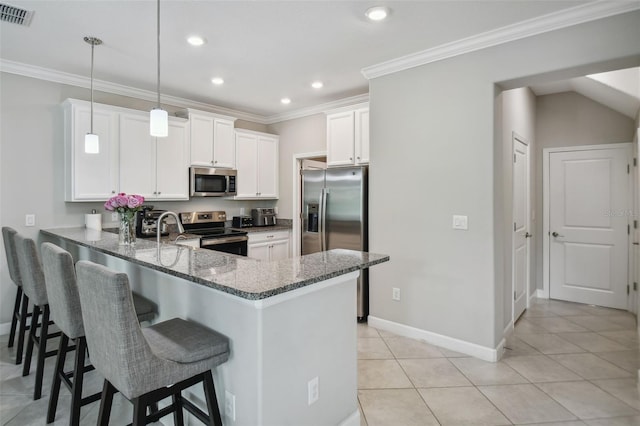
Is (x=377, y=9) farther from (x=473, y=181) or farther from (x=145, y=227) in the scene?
(x=145, y=227)

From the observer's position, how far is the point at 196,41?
2.88 metres

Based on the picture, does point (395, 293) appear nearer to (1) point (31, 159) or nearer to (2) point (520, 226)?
(2) point (520, 226)

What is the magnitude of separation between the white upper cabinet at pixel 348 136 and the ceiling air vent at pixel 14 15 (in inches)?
110

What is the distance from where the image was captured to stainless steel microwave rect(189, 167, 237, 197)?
4465 mm

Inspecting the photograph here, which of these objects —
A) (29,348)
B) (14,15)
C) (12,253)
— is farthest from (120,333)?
(14,15)

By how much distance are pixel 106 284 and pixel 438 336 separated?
282 cm

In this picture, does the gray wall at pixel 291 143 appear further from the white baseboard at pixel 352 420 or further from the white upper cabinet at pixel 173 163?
the white baseboard at pixel 352 420

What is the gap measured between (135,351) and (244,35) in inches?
→ 95.4

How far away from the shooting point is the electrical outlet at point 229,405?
1.64 metres

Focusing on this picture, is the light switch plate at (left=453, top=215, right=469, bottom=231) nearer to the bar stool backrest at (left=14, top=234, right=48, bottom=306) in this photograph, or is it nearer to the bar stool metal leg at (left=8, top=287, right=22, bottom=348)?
the bar stool backrest at (left=14, top=234, right=48, bottom=306)

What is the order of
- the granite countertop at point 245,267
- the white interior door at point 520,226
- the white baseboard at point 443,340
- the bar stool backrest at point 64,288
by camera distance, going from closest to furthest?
the granite countertop at point 245,267 < the bar stool backrest at point 64,288 < the white baseboard at point 443,340 < the white interior door at point 520,226

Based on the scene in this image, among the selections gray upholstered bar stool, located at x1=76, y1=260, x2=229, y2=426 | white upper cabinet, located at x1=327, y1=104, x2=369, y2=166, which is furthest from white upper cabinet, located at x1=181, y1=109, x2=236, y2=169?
gray upholstered bar stool, located at x1=76, y1=260, x2=229, y2=426

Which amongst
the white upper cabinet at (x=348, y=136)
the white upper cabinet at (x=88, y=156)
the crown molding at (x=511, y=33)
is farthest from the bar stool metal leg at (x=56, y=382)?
the crown molding at (x=511, y=33)

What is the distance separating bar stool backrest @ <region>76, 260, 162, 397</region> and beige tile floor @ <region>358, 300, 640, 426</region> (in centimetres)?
142
